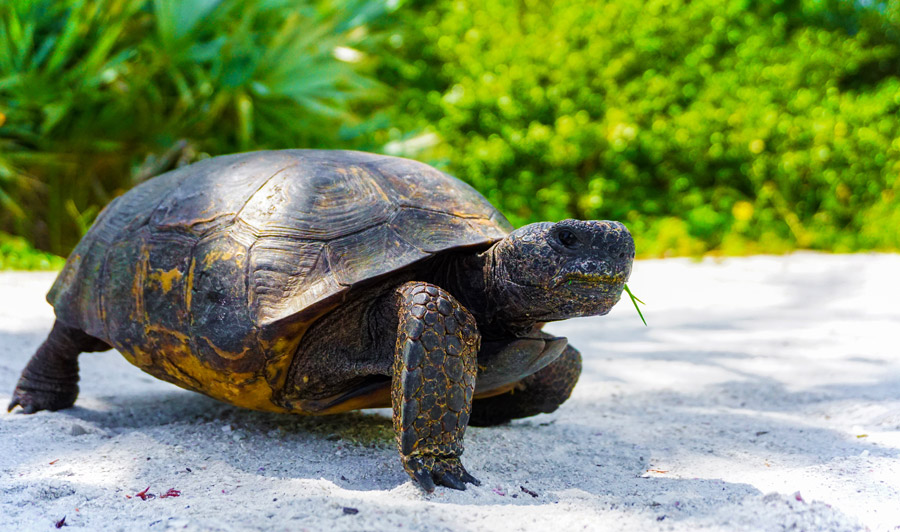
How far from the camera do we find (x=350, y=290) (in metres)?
2.02

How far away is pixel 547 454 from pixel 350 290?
0.77 meters

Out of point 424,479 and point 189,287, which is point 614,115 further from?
point 424,479

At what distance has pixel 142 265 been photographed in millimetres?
2324

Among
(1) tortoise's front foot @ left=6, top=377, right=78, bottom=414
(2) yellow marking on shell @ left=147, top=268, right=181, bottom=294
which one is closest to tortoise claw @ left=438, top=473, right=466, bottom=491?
(2) yellow marking on shell @ left=147, top=268, right=181, bottom=294

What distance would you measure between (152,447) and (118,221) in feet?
2.67

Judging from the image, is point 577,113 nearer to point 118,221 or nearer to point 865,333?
point 865,333

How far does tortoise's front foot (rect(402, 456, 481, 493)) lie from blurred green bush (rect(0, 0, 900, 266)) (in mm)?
5696

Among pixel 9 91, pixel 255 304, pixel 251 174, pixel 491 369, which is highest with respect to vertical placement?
pixel 9 91

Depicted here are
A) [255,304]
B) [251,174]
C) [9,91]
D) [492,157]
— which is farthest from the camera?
[492,157]

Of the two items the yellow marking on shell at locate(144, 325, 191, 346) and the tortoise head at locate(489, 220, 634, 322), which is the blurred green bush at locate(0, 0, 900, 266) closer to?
the yellow marking on shell at locate(144, 325, 191, 346)

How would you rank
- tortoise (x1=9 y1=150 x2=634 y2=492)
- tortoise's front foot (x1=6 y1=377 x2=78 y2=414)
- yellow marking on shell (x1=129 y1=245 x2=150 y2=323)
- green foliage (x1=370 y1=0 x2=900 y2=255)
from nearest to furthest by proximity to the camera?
tortoise (x1=9 y1=150 x2=634 y2=492), yellow marking on shell (x1=129 y1=245 x2=150 y2=323), tortoise's front foot (x1=6 y1=377 x2=78 y2=414), green foliage (x1=370 y1=0 x2=900 y2=255)

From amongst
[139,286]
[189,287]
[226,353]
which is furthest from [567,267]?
[139,286]

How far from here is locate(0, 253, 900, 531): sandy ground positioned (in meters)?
1.59

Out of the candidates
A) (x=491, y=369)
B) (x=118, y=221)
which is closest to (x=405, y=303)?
(x=491, y=369)
